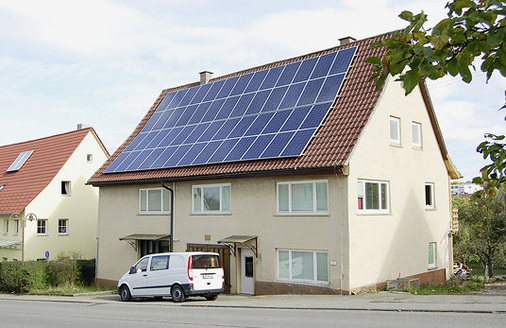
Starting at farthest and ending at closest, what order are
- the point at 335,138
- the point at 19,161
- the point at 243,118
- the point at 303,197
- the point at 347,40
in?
1. the point at 19,161
2. the point at 347,40
3. the point at 243,118
4. the point at 303,197
5. the point at 335,138

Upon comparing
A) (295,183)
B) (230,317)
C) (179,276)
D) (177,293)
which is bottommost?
(177,293)

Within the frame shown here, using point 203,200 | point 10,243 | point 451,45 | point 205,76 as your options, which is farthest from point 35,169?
point 451,45

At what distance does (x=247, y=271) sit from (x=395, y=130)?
307 inches

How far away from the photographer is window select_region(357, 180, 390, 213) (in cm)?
1848

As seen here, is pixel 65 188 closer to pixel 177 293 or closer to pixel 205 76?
pixel 205 76

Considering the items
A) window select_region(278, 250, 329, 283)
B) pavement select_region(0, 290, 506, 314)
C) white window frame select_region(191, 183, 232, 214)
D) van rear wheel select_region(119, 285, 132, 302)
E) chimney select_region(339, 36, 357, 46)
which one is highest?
chimney select_region(339, 36, 357, 46)

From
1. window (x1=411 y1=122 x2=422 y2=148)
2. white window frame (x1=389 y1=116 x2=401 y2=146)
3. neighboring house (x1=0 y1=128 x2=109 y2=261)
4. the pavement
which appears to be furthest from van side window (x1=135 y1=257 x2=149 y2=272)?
neighboring house (x1=0 y1=128 x2=109 y2=261)

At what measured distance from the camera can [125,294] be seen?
20.0m

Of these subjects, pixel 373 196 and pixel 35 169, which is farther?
pixel 35 169

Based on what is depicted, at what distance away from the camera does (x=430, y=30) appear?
284cm

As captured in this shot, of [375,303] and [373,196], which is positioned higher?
[373,196]

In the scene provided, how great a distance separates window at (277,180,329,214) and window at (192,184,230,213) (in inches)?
107

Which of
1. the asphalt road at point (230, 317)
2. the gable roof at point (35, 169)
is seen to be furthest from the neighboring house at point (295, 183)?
the gable roof at point (35, 169)

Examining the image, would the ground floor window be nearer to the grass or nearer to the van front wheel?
the grass
